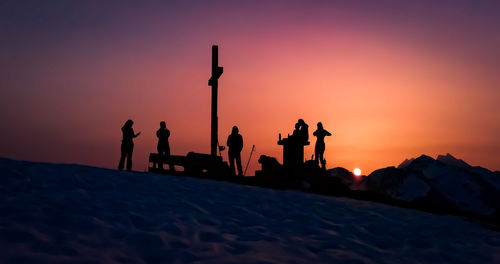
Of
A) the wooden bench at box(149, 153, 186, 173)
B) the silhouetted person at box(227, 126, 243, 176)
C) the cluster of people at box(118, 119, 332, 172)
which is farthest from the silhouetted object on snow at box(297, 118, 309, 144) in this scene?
the wooden bench at box(149, 153, 186, 173)

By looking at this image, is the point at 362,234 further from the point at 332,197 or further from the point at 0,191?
the point at 0,191

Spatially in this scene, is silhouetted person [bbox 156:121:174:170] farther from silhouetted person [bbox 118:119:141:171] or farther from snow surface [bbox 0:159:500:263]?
snow surface [bbox 0:159:500:263]

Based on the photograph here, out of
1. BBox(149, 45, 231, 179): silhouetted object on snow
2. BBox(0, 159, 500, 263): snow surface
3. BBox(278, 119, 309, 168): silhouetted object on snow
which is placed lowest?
BBox(0, 159, 500, 263): snow surface

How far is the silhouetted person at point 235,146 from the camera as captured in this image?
16.4 meters

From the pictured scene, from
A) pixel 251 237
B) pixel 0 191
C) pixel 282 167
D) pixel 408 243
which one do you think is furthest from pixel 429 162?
pixel 0 191

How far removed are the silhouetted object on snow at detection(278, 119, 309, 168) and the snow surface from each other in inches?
166

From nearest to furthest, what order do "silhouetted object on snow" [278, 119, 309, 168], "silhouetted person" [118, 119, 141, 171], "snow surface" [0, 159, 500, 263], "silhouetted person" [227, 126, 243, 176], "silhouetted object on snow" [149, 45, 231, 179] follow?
1. "snow surface" [0, 159, 500, 263]
2. "silhouetted object on snow" [149, 45, 231, 179]
3. "silhouetted person" [118, 119, 141, 171]
4. "silhouetted person" [227, 126, 243, 176]
5. "silhouetted object on snow" [278, 119, 309, 168]

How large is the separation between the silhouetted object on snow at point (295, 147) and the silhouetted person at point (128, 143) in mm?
5478

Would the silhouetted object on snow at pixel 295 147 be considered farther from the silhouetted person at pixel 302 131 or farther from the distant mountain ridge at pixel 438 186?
the distant mountain ridge at pixel 438 186

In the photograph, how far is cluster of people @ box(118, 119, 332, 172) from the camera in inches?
622

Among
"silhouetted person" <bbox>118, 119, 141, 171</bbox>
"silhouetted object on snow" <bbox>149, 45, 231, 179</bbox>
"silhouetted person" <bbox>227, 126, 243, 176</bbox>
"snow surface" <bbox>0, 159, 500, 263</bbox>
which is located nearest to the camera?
"snow surface" <bbox>0, 159, 500, 263</bbox>

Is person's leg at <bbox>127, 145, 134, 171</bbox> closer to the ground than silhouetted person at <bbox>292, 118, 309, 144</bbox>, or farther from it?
closer to the ground

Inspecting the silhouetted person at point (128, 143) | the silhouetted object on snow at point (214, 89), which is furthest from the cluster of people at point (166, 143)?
the silhouetted object on snow at point (214, 89)

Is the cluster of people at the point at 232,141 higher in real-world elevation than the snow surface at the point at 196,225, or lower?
higher
